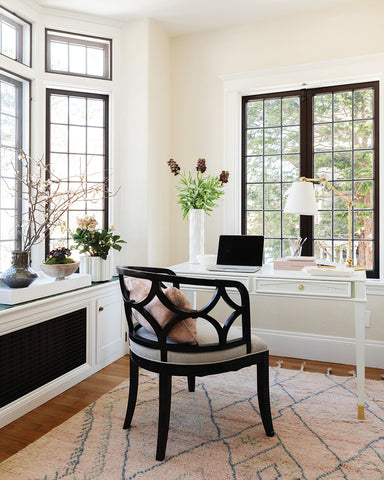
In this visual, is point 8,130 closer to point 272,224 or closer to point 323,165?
point 272,224

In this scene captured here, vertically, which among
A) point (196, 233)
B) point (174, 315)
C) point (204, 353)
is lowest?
point (204, 353)

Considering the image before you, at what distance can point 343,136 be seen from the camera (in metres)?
3.30

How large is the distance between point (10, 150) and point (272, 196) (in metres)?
2.13

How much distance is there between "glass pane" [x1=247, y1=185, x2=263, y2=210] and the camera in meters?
3.56

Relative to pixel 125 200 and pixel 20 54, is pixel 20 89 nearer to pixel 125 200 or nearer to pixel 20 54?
pixel 20 54

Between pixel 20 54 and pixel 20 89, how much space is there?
259mm

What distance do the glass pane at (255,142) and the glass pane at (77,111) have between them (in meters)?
1.45

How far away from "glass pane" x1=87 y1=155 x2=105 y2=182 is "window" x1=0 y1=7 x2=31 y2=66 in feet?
2.86

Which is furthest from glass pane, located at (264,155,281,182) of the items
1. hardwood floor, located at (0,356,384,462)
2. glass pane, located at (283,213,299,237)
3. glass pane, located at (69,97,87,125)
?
glass pane, located at (69,97,87,125)

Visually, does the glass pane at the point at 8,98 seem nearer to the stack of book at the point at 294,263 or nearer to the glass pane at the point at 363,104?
the stack of book at the point at 294,263

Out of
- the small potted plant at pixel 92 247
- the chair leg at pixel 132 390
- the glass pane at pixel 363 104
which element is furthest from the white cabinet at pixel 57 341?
the glass pane at pixel 363 104

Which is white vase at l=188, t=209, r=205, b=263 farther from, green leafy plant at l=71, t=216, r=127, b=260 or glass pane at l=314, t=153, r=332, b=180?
glass pane at l=314, t=153, r=332, b=180

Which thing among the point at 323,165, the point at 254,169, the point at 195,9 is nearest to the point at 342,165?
the point at 323,165

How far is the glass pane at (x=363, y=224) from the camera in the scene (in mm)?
3240
